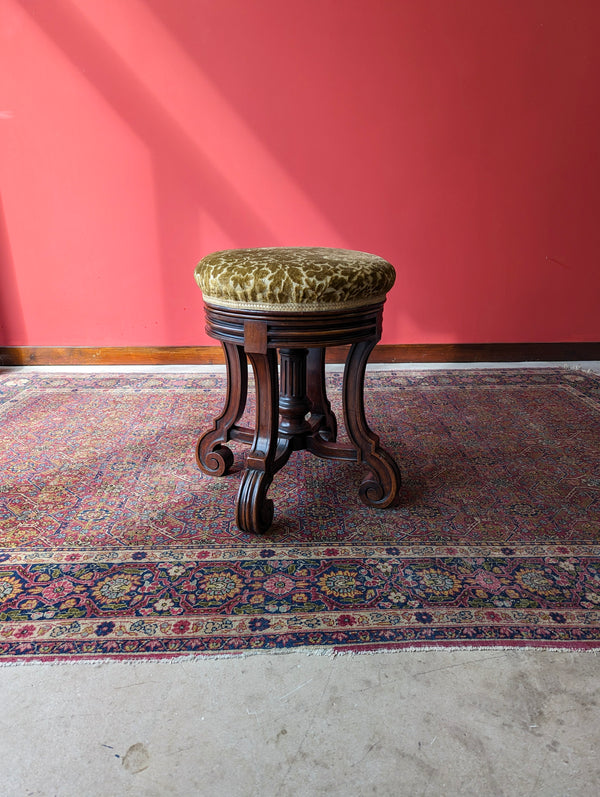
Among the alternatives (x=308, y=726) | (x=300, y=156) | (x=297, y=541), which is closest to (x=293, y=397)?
(x=297, y=541)

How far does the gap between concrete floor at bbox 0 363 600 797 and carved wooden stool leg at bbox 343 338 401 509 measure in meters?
0.60

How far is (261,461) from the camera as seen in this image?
5.48 ft

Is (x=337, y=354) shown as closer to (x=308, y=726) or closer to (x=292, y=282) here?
(x=292, y=282)

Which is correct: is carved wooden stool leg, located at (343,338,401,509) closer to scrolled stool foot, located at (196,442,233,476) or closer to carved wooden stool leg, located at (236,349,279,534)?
carved wooden stool leg, located at (236,349,279,534)

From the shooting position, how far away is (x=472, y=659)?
1254 millimetres

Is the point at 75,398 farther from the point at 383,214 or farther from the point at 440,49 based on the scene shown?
the point at 440,49

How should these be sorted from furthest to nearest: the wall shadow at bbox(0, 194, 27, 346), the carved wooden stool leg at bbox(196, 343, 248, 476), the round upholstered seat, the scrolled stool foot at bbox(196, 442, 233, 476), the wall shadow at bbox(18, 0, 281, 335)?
the wall shadow at bbox(0, 194, 27, 346) < the wall shadow at bbox(18, 0, 281, 335) < the scrolled stool foot at bbox(196, 442, 233, 476) < the carved wooden stool leg at bbox(196, 343, 248, 476) < the round upholstered seat

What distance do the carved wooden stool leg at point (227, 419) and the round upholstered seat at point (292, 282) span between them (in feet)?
0.94

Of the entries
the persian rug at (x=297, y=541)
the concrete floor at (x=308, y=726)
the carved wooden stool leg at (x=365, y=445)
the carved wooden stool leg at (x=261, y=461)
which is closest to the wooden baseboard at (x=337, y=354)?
the persian rug at (x=297, y=541)

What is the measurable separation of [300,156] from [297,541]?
204 cm

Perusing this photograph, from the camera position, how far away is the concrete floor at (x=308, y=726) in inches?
39.6

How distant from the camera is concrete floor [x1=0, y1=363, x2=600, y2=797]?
1007 mm

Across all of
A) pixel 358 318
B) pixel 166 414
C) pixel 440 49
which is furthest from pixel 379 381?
pixel 440 49

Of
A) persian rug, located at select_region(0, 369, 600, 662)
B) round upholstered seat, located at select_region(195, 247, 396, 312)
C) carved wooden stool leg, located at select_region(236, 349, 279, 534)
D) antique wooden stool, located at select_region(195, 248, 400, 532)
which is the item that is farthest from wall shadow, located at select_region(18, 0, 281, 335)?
carved wooden stool leg, located at select_region(236, 349, 279, 534)
